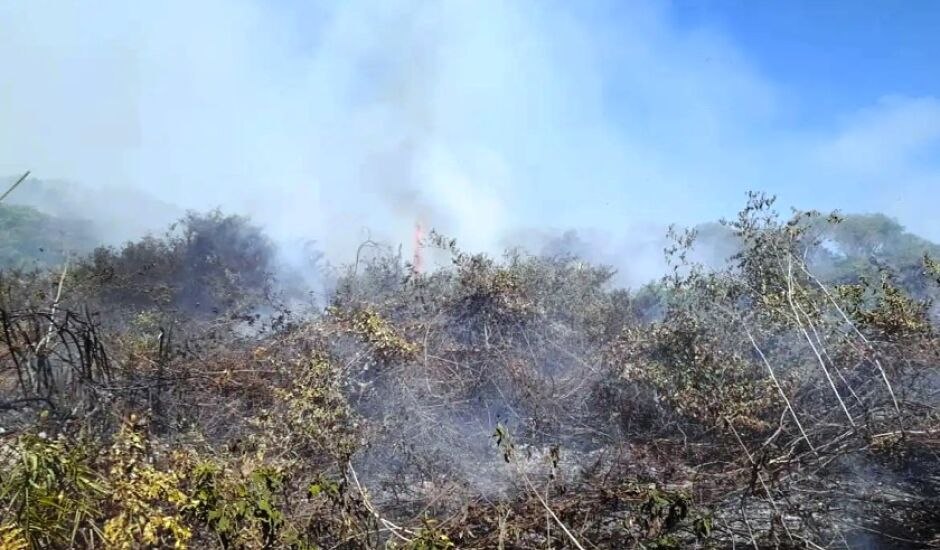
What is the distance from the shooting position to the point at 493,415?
660cm

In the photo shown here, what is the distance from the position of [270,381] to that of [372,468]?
1.28 metres

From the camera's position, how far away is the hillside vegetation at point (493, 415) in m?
3.36

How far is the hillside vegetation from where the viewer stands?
3357 millimetres

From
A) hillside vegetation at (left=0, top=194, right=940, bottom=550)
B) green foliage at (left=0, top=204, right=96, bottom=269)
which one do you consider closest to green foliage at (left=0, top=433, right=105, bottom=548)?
hillside vegetation at (left=0, top=194, right=940, bottom=550)

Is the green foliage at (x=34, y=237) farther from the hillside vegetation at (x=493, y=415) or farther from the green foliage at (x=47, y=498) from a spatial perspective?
the green foliage at (x=47, y=498)

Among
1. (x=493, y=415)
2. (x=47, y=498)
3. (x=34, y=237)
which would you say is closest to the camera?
(x=47, y=498)

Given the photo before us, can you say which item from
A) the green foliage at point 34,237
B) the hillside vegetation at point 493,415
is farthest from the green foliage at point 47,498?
the green foliage at point 34,237

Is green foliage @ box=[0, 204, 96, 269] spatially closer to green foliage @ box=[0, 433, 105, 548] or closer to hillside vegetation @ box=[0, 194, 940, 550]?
hillside vegetation @ box=[0, 194, 940, 550]

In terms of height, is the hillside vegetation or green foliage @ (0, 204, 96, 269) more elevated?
green foliage @ (0, 204, 96, 269)

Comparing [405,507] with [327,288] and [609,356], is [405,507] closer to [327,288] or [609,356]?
[609,356]

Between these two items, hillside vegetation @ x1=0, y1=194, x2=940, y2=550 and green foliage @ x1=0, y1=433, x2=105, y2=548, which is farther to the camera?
hillside vegetation @ x1=0, y1=194, x2=940, y2=550

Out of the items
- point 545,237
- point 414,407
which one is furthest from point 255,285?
point 545,237

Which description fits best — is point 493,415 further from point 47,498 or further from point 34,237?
point 34,237

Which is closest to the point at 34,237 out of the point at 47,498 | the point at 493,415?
the point at 493,415
